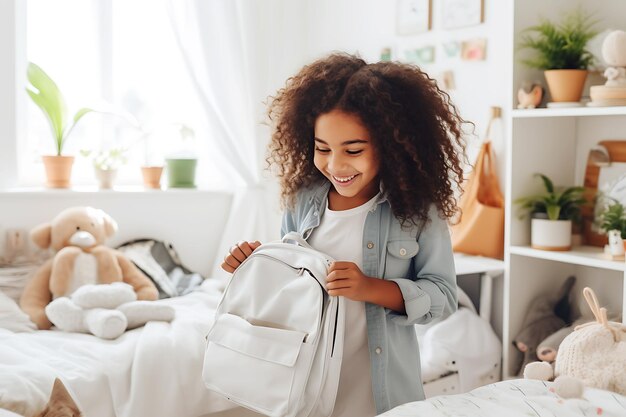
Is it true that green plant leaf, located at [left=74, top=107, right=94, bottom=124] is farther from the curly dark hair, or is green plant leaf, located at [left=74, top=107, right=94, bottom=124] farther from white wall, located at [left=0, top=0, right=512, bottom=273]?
the curly dark hair

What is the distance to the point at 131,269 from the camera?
8.95 ft

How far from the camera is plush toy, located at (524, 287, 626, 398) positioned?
1.32m

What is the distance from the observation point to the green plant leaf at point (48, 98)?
9.46 feet

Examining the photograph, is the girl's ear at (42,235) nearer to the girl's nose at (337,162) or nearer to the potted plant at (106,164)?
the potted plant at (106,164)

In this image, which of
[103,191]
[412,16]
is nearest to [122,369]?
[103,191]

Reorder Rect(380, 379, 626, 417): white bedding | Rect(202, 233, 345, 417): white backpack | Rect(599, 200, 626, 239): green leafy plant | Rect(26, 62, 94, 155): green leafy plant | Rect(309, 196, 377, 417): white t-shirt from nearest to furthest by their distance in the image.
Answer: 1. Rect(380, 379, 626, 417): white bedding
2. Rect(202, 233, 345, 417): white backpack
3. Rect(309, 196, 377, 417): white t-shirt
4. Rect(599, 200, 626, 239): green leafy plant
5. Rect(26, 62, 94, 155): green leafy plant

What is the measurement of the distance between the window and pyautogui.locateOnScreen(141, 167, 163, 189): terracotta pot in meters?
0.11

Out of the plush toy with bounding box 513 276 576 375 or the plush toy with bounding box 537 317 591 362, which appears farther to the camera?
the plush toy with bounding box 513 276 576 375

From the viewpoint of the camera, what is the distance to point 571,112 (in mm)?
2266

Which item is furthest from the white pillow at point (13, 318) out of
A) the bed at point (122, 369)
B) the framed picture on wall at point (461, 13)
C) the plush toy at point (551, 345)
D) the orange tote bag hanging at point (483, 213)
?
the framed picture on wall at point (461, 13)

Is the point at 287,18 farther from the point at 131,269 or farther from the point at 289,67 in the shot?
the point at 131,269

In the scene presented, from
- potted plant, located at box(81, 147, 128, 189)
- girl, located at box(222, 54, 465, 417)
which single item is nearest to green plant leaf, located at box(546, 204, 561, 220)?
girl, located at box(222, 54, 465, 417)

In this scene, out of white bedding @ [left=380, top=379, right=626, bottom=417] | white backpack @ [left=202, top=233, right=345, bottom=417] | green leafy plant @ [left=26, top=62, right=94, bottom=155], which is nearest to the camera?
white bedding @ [left=380, top=379, right=626, bottom=417]

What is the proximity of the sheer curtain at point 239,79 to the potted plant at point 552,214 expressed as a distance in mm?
1203
